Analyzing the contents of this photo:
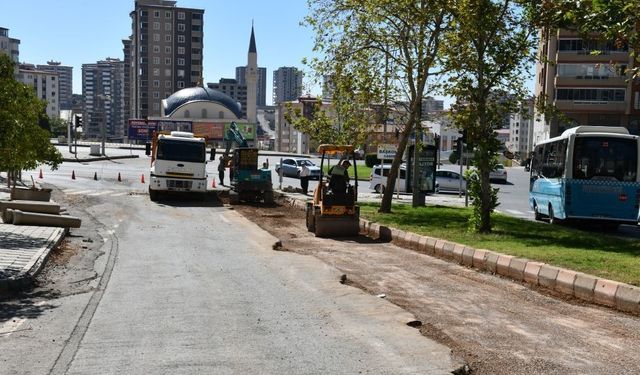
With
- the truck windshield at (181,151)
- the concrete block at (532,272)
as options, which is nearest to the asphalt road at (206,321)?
the concrete block at (532,272)

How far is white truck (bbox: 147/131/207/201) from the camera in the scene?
2712cm

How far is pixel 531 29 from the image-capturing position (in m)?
15.9

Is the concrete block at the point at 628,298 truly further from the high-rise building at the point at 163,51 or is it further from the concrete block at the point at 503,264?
the high-rise building at the point at 163,51

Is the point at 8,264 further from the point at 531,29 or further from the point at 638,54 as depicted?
the point at 531,29

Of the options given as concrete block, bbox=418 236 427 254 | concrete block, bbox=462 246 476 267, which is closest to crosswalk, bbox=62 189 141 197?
concrete block, bbox=418 236 427 254

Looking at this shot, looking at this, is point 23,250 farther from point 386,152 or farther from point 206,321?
point 386,152

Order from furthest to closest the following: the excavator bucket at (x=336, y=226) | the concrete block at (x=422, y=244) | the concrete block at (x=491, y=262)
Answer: the excavator bucket at (x=336, y=226) < the concrete block at (x=422, y=244) < the concrete block at (x=491, y=262)

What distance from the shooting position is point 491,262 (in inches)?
464

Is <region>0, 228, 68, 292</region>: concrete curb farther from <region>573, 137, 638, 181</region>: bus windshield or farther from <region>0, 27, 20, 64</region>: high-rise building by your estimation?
<region>0, 27, 20, 64</region>: high-rise building

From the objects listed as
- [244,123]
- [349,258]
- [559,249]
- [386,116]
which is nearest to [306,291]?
[349,258]

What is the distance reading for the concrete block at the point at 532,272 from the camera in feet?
34.3

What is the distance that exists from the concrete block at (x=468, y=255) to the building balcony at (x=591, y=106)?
189 feet

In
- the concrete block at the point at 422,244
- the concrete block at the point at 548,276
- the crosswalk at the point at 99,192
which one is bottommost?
the crosswalk at the point at 99,192

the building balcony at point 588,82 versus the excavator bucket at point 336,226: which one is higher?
the building balcony at point 588,82
